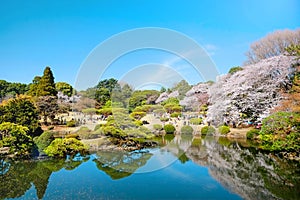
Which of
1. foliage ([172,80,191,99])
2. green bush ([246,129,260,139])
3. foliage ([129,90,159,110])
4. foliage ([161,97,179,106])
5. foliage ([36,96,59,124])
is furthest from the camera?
foliage ([161,97,179,106])

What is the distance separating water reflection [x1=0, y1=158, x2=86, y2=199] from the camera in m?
4.33

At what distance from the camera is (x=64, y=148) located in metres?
6.87

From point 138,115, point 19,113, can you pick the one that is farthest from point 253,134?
point 19,113

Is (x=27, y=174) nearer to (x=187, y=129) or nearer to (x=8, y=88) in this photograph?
(x=187, y=129)

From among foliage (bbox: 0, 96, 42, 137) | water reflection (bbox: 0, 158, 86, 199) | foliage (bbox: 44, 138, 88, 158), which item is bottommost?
water reflection (bbox: 0, 158, 86, 199)

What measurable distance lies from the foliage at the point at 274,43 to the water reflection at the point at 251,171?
9.12m

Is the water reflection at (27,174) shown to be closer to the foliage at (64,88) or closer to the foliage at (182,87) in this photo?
the foliage at (182,87)

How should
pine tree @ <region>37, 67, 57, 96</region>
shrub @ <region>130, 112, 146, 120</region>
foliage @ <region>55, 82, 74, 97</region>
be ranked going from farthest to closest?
foliage @ <region>55, 82, 74, 97</region>
pine tree @ <region>37, 67, 57, 96</region>
shrub @ <region>130, 112, 146, 120</region>

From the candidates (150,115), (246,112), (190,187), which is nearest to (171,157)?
(190,187)

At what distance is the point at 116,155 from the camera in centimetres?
706

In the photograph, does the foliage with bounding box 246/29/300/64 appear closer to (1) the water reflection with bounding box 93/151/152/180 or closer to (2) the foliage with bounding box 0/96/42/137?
(1) the water reflection with bounding box 93/151/152/180

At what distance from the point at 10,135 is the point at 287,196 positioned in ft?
25.3

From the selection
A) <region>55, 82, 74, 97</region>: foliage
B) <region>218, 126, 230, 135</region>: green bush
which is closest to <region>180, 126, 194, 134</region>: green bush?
<region>218, 126, 230, 135</region>: green bush

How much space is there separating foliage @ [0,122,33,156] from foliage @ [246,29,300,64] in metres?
14.3
